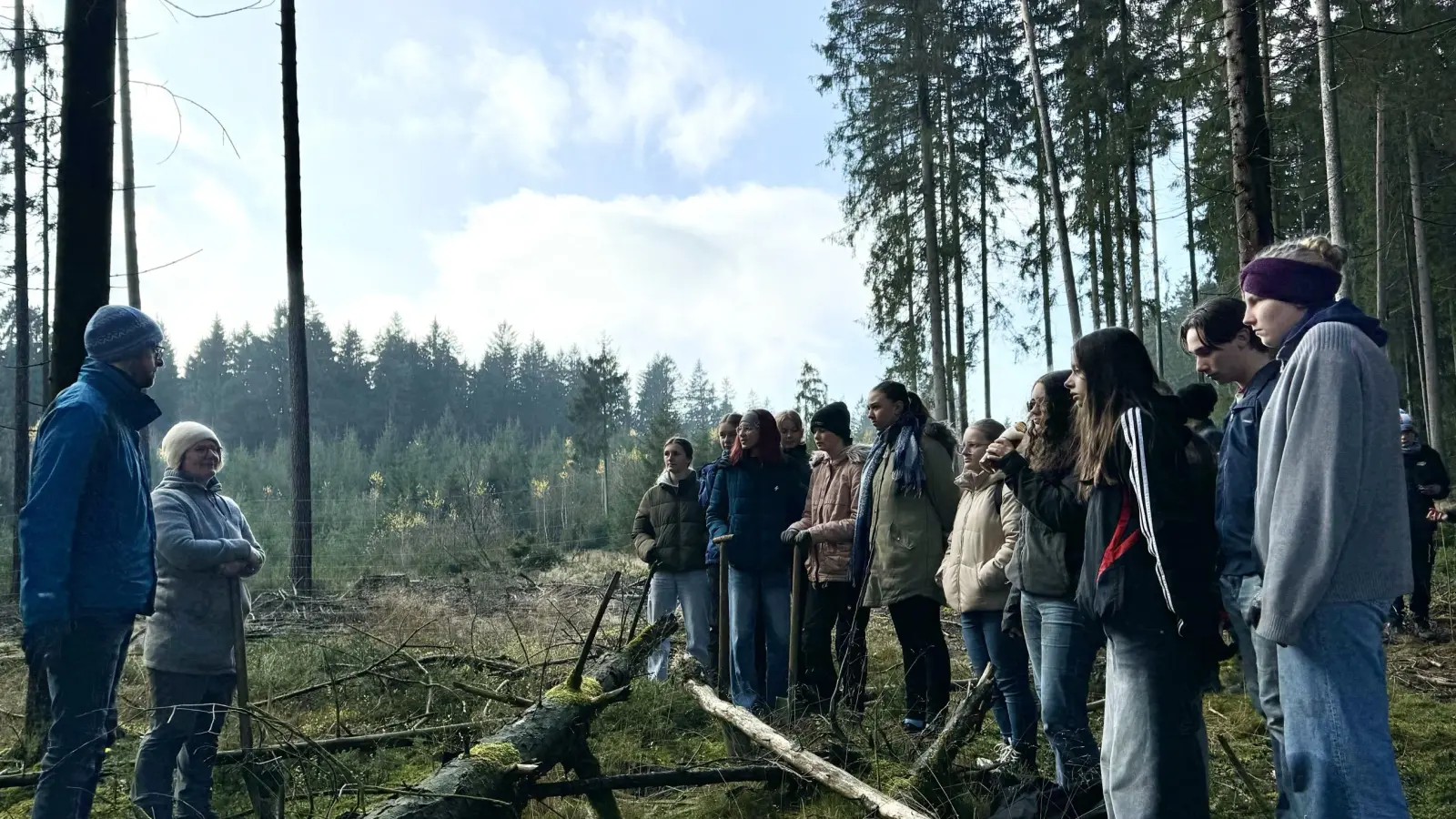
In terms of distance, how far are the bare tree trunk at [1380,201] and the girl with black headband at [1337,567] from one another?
17588 mm

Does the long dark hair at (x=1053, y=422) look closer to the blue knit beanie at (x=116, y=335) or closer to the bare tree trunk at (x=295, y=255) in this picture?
the blue knit beanie at (x=116, y=335)

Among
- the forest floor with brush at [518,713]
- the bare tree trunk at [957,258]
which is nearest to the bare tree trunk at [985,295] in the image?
the bare tree trunk at [957,258]

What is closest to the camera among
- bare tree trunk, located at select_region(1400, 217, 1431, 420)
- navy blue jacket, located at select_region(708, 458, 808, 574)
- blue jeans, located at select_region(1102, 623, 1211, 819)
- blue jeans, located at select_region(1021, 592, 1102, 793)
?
blue jeans, located at select_region(1102, 623, 1211, 819)

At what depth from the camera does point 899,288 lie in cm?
2223

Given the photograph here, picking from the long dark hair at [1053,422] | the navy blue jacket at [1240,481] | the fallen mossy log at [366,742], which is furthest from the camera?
the fallen mossy log at [366,742]

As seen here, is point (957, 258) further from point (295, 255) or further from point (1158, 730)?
point (1158, 730)

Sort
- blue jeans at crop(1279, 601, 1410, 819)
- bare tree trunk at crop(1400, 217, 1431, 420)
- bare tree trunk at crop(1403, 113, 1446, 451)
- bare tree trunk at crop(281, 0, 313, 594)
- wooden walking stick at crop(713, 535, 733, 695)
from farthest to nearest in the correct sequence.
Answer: bare tree trunk at crop(1400, 217, 1431, 420) < bare tree trunk at crop(1403, 113, 1446, 451) < bare tree trunk at crop(281, 0, 313, 594) < wooden walking stick at crop(713, 535, 733, 695) < blue jeans at crop(1279, 601, 1410, 819)

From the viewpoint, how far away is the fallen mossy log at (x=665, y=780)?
3646 mm

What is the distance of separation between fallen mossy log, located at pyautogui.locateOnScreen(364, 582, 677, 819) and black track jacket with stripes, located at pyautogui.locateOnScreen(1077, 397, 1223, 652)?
2067mm

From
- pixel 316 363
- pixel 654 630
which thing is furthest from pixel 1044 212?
pixel 316 363

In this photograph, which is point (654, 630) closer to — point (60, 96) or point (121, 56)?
point (60, 96)

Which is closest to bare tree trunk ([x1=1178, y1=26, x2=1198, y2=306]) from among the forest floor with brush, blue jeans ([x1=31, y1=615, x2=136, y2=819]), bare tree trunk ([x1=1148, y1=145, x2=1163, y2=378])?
bare tree trunk ([x1=1148, y1=145, x2=1163, y2=378])

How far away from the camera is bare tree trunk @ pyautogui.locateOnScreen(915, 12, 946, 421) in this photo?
1959 centimetres

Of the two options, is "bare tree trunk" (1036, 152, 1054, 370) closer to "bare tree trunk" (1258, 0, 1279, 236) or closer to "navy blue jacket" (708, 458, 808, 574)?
"bare tree trunk" (1258, 0, 1279, 236)
